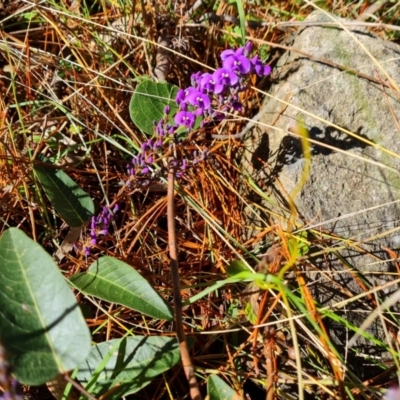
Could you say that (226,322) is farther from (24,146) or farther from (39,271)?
(24,146)

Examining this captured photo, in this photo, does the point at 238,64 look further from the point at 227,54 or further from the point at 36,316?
the point at 36,316

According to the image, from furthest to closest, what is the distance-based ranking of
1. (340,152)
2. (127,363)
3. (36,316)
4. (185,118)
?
(340,152), (185,118), (127,363), (36,316)

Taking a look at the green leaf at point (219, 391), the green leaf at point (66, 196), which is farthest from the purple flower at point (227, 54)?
the green leaf at point (219, 391)

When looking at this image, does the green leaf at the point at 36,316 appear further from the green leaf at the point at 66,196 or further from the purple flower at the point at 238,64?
the purple flower at the point at 238,64

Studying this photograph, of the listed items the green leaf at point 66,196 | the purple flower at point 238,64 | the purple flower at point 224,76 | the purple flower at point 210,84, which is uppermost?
the purple flower at point 238,64

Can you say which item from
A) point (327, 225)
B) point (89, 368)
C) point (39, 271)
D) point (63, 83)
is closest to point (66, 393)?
point (89, 368)

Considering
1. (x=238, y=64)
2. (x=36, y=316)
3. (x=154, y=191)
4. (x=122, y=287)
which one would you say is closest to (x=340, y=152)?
(x=238, y=64)
